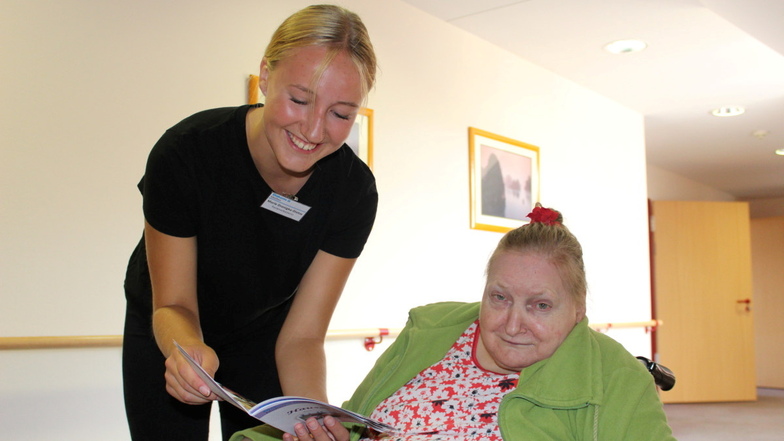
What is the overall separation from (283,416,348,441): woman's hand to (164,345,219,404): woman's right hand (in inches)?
7.6

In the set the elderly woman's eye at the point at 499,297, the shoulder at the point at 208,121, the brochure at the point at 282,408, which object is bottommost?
the brochure at the point at 282,408

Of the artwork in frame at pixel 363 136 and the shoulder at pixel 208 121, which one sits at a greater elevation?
the artwork in frame at pixel 363 136

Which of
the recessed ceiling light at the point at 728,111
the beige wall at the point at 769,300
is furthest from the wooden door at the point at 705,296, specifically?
the recessed ceiling light at the point at 728,111

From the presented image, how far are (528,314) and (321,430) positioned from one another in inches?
22.3

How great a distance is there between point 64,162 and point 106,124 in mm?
198

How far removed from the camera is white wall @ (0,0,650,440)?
224 centimetres

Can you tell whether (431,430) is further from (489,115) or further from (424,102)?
(489,115)

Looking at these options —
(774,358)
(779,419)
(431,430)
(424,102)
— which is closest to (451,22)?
(424,102)

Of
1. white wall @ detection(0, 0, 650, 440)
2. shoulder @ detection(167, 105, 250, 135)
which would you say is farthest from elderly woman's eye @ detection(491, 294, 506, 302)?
white wall @ detection(0, 0, 650, 440)

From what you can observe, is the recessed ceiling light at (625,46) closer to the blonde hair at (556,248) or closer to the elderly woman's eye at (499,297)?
the blonde hair at (556,248)

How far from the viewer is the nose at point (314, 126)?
131 centimetres

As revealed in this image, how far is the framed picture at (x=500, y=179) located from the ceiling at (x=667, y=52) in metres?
0.62

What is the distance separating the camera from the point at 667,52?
15.0ft

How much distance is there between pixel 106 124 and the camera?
8.03 feet
